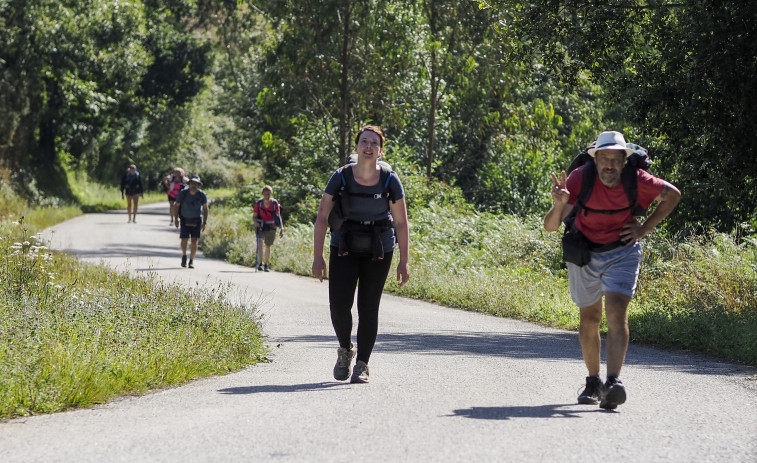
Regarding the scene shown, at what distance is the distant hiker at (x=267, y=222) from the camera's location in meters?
22.5

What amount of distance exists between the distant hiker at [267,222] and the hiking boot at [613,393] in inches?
614

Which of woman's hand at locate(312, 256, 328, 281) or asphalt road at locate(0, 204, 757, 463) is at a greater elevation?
woman's hand at locate(312, 256, 328, 281)

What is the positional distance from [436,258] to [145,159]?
145ft

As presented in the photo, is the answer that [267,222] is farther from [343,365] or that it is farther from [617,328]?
[617,328]

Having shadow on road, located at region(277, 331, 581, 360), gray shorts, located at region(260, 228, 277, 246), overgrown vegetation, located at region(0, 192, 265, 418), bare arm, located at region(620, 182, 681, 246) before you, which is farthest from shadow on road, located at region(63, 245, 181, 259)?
bare arm, located at region(620, 182, 681, 246)

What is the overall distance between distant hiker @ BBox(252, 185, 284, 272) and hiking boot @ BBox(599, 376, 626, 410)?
15.6 m

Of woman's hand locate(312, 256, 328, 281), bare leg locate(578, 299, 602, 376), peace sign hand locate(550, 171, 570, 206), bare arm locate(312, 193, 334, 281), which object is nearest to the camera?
peace sign hand locate(550, 171, 570, 206)

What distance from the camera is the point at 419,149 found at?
37500 mm

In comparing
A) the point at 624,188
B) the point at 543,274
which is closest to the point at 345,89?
the point at 543,274

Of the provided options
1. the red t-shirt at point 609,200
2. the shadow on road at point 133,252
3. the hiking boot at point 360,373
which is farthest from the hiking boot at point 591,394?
the shadow on road at point 133,252

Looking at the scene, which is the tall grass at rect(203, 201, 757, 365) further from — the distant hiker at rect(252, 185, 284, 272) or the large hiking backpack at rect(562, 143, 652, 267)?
the large hiking backpack at rect(562, 143, 652, 267)

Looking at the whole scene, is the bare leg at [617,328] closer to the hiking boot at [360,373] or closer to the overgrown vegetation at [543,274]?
the hiking boot at [360,373]

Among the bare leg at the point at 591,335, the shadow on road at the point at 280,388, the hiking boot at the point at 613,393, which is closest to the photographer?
the hiking boot at the point at 613,393

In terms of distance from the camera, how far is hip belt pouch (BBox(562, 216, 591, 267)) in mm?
7281
